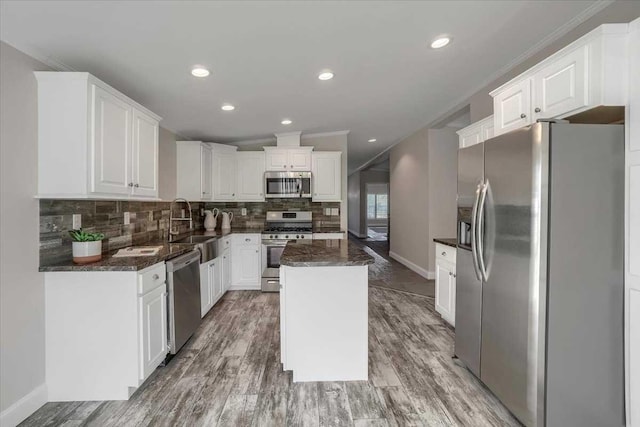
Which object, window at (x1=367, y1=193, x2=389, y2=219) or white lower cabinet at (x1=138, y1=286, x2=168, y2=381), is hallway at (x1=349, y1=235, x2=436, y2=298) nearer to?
white lower cabinet at (x1=138, y1=286, x2=168, y2=381)

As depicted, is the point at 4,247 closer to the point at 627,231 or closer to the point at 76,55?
the point at 76,55

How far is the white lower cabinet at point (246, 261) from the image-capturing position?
4484 millimetres

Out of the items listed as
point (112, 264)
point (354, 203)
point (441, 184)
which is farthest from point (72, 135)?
point (354, 203)

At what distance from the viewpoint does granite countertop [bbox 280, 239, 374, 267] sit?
2107 millimetres

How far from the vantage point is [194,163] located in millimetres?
4367

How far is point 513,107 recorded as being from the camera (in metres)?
2.16

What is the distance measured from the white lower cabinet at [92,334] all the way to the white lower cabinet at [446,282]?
272 cm

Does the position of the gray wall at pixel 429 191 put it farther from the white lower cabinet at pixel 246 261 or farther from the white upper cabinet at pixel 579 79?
the white upper cabinet at pixel 579 79

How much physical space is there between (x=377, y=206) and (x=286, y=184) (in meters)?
11.0

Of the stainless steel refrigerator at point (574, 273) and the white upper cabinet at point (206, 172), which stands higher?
the white upper cabinet at point (206, 172)

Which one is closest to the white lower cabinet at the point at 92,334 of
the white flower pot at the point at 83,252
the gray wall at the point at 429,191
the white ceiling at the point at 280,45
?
the white flower pot at the point at 83,252

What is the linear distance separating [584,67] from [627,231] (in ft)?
2.93

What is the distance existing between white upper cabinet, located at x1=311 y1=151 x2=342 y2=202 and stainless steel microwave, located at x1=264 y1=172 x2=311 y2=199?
7.9 inches

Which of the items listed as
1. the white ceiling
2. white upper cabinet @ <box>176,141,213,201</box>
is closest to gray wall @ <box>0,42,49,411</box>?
the white ceiling
